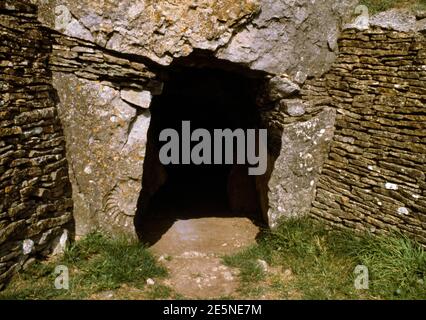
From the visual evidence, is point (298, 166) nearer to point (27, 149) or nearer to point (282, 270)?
point (282, 270)

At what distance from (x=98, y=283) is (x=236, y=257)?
176 centimetres

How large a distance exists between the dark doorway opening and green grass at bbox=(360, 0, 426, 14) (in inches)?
68.7

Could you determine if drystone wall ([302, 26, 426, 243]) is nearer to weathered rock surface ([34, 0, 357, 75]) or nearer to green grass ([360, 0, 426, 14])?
weathered rock surface ([34, 0, 357, 75])

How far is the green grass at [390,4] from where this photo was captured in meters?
5.07

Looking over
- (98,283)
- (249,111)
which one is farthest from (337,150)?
(98,283)

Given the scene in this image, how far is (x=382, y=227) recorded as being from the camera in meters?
4.69

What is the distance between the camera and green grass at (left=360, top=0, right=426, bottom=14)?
16.6ft

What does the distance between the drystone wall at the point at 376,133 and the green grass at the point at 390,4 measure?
51 cm

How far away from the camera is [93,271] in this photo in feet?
14.0

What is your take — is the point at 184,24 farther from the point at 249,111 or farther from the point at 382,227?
the point at 382,227

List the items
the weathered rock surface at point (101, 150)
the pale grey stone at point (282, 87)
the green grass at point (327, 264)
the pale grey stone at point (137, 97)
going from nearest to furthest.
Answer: the green grass at point (327, 264), the weathered rock surface at point (101, 150), the pale grey stone at point (137, 97), the pale grey stone at point (282, 87)

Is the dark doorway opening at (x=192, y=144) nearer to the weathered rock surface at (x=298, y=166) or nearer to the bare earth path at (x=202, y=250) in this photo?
the bare earth path at (x=202, y=250)

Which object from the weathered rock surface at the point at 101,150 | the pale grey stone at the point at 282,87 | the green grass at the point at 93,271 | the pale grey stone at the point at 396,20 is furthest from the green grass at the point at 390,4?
the green grass at the point at 93,271
